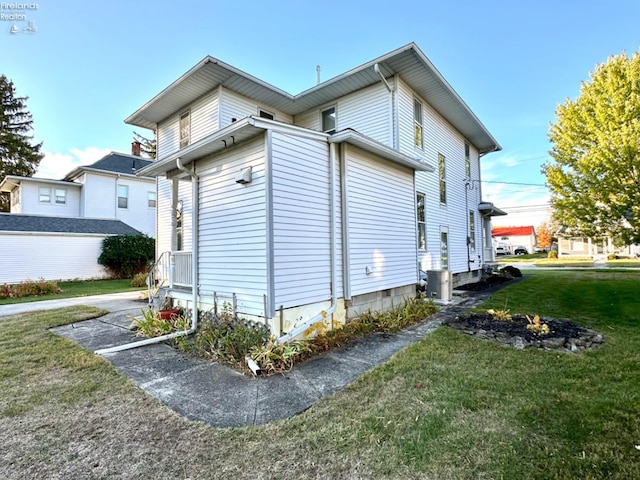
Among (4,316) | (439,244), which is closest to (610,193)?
(439,244)

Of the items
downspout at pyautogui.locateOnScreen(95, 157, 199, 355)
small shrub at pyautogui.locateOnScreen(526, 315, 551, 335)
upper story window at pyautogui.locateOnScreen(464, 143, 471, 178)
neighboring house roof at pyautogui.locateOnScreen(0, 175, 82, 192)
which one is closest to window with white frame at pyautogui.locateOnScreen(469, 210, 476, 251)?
upper story window at pyautogui.locateOnScreen(464, 143, 471, 178)

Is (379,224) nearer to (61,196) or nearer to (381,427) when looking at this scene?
(381,427)

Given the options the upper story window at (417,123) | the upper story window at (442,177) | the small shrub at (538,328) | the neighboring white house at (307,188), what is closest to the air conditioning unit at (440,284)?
the neighboring white house at (307,188)

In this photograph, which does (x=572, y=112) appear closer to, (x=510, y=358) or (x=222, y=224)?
(x=510, y=358)

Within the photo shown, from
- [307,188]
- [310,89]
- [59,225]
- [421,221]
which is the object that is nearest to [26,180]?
[59,225]

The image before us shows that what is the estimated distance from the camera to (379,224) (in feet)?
23.9

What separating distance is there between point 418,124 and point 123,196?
20.9 metres

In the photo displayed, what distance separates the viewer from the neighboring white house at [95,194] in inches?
784

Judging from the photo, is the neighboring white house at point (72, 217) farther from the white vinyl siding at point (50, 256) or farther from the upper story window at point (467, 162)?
the upper story window at point (467, 162)

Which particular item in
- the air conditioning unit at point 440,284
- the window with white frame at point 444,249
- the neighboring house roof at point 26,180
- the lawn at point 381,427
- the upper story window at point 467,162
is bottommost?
the lawn at point 381,427

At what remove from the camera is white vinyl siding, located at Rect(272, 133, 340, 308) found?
16.8 feet

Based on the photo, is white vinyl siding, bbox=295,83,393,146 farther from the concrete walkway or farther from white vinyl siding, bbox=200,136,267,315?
the concrete walkway

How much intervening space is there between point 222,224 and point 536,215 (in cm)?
4743

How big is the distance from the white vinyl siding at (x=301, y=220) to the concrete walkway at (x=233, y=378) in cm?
119
